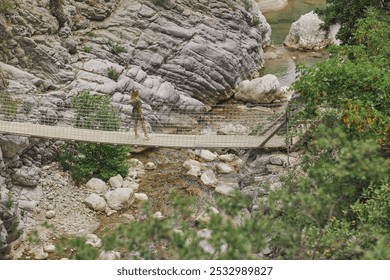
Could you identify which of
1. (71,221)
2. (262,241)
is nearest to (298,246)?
(262,241)

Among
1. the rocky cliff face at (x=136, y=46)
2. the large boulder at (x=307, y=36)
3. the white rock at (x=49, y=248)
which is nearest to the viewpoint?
the white rock at (x=49, y=248)

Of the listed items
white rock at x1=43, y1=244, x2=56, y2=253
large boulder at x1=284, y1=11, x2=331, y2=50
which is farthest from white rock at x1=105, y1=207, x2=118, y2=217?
large boulder at x1=284, y1=11, x2=331, y2=50

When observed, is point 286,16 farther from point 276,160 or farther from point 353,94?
point 353,94

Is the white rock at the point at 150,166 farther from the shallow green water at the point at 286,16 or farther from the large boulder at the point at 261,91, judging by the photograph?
the shallow green water at the point at 286,16

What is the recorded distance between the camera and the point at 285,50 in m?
28.7

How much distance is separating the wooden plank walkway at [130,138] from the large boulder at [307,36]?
618 inches

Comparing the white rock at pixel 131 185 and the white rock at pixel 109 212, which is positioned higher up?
the white rock at pixel 131 185

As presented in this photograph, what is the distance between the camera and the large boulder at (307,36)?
28.5 metres

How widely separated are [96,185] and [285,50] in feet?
57.2

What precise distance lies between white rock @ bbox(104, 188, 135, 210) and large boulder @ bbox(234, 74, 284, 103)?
9.45 meters

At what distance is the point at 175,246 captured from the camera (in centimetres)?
528

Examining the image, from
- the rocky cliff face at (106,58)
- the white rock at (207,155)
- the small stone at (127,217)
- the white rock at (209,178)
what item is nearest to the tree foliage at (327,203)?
the small stone at (127,217)

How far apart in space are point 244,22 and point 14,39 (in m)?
12.3

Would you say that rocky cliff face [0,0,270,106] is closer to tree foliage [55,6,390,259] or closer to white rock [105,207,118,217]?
white rock [105,207,118,217]
